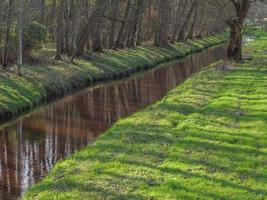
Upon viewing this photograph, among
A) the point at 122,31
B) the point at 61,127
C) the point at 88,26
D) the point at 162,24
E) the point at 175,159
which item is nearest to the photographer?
the point at 175,159

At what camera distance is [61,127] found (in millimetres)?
23406

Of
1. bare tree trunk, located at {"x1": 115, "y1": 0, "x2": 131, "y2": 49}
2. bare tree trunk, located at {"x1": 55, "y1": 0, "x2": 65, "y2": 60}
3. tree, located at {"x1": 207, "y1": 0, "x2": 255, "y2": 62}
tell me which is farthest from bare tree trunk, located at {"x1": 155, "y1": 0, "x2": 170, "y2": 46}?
bare tree trunk, located at {"x1": 55, "y1": 0, "x2": 65, "y2": 60}

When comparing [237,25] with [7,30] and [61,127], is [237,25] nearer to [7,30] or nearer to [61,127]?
[7,30]

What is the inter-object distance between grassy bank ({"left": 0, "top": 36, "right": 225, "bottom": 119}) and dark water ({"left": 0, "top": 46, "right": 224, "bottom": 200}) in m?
0.84

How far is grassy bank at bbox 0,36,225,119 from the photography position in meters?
26.2

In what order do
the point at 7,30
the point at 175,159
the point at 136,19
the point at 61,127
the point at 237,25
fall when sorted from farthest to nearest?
the point at 136,19
the point at 237,25
the point at 7,30
the point at 61,127
the point at 175,159

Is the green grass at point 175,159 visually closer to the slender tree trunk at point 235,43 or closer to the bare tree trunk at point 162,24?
the slender tree trunk at point 235,43

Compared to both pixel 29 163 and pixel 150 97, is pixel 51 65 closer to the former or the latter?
pixel 150 97

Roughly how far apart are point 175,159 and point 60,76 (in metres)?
18.8

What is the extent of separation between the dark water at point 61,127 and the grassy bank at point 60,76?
836mm

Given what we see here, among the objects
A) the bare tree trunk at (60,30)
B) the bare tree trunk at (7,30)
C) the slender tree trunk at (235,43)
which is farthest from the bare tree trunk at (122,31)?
the bare tree trunk at (7,30)

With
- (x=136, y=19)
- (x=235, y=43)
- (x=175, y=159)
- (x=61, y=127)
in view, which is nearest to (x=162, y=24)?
(x=136, y=19)

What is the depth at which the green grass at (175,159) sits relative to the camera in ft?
42.4

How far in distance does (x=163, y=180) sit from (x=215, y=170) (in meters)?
1.75
